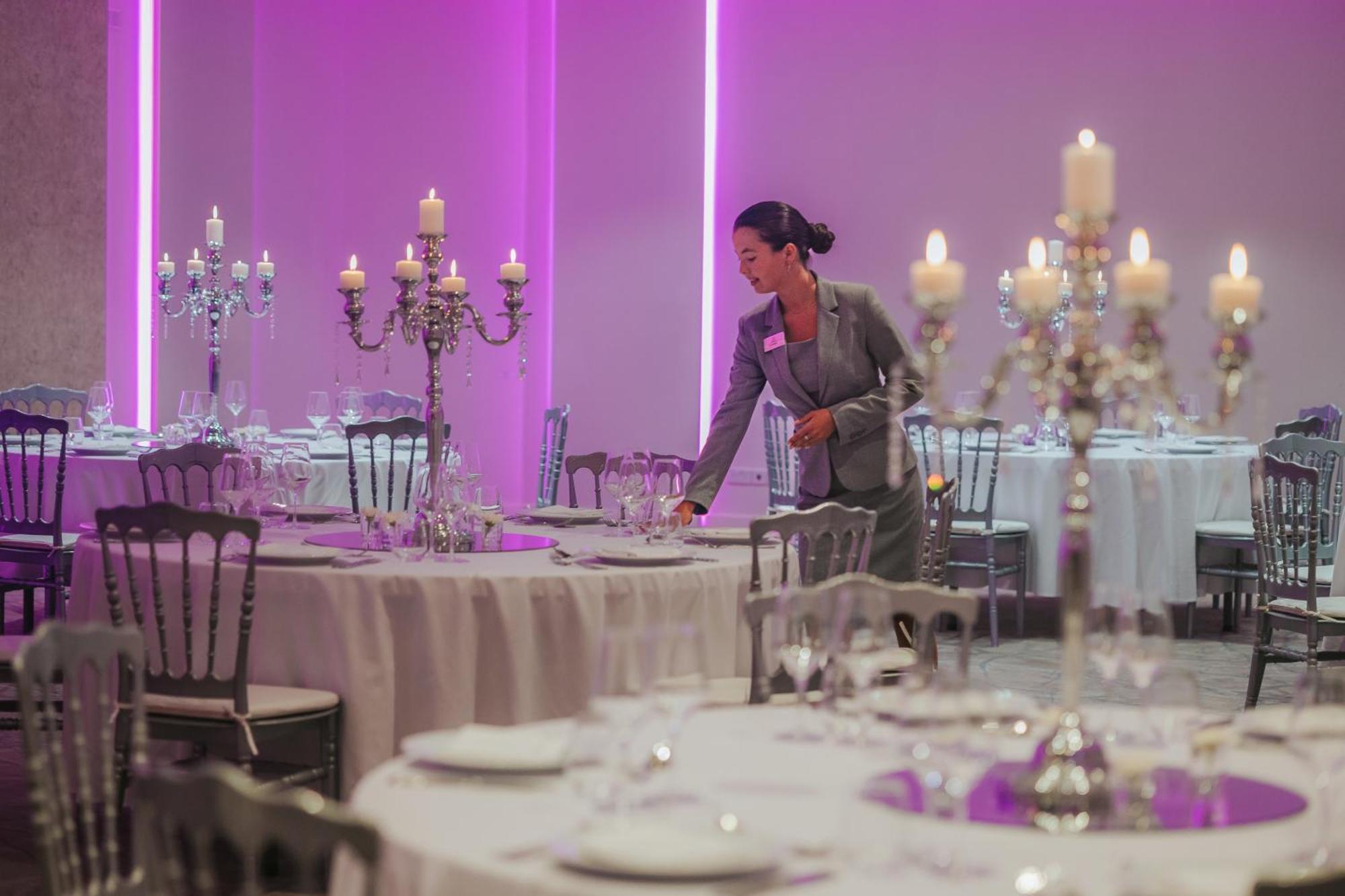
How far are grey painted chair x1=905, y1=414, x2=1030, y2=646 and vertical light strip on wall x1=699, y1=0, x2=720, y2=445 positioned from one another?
9.83ft

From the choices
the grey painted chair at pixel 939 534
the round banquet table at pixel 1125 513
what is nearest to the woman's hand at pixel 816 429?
the grey painted chair at pixel 939 534

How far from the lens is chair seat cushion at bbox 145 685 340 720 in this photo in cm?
326

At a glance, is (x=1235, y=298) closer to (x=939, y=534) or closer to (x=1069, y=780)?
(x=1069, y=780)

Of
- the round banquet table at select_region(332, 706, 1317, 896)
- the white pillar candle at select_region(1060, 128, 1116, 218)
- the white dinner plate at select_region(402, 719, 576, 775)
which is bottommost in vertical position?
the round banquet table at select_region(332, 706, 1317, 896)

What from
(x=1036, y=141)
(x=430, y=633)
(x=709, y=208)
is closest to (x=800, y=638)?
(x=430, y=633)

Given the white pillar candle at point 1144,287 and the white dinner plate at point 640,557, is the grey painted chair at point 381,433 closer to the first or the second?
the white dinner plate at point 640,557

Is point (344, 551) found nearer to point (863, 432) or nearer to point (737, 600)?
point (737, 600)

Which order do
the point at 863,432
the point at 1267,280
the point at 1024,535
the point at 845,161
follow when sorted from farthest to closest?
the point at 845,161 → the point at 1267,280 → the point at 1024,535 → the point at 863,432

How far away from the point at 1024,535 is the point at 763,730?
17.3 ft

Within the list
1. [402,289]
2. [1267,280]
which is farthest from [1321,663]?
[1267,280]

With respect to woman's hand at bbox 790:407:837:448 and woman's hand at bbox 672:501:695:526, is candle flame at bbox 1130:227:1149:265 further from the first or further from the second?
woman's hand at bbox 672:501:695:526

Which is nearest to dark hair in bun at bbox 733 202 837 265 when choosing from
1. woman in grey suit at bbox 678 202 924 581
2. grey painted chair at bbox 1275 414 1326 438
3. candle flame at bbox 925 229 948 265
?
woman in grey suit at bbox 678 202 924 581

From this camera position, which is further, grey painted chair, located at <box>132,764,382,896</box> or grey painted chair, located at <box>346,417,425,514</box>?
grey painted chair, located at <box>346,417,425,514</box>

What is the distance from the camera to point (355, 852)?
1.26m
